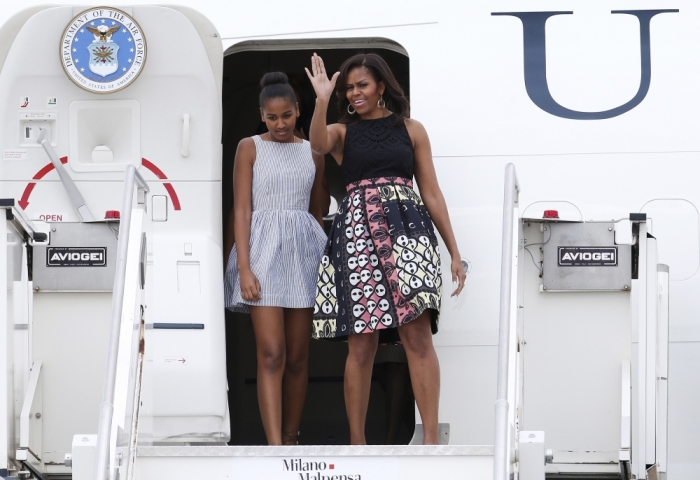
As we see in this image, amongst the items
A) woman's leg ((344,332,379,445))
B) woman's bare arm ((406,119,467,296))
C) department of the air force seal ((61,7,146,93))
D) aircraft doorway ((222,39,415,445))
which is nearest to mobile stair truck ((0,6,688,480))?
department of the air force seal ((61,7,146,93))

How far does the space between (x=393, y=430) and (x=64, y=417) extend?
161cm

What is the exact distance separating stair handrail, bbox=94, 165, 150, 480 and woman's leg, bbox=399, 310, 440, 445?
115cm

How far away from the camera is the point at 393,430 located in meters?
5.91

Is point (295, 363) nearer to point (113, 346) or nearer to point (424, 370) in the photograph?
point (424, 370)

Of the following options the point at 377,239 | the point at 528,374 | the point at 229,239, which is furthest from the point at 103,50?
the point at 528,374

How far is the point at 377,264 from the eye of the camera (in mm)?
4879

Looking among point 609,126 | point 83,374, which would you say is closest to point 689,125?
point 609,126

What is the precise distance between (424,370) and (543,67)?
1615mm

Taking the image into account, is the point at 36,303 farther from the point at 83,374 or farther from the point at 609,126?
the point at 609,126

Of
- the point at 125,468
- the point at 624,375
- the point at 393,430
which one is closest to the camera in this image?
the point at 125,468

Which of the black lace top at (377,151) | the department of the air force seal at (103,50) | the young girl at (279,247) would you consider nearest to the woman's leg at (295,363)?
the young girl at (279,247)

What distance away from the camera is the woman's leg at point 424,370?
471cm

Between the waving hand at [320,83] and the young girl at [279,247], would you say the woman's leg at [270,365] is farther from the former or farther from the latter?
the waving hand at [320,83]

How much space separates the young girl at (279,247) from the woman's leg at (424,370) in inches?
20.8
